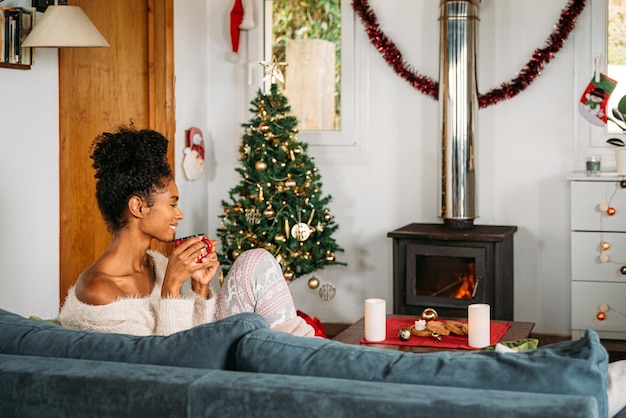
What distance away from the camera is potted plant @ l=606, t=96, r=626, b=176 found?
14.6 ft

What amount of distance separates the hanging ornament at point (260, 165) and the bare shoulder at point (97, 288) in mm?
2263

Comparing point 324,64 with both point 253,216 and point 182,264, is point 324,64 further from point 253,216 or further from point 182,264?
point 182,264

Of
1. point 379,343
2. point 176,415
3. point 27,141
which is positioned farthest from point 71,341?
point 27,141

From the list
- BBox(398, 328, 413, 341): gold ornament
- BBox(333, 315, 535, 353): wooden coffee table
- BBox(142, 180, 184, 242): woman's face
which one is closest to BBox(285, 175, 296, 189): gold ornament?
BBox(333, 315, 535, 353): wooden coffee table

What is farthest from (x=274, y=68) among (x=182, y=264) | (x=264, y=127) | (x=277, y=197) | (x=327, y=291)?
(x=182, y=264)

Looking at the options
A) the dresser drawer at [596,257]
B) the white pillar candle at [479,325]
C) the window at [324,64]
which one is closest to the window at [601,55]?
the dresser drawer at [596,257]

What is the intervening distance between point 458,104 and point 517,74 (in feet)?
1.71

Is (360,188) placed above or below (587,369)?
above

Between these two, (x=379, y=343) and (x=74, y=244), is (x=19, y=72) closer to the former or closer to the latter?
(x=74, y=244)

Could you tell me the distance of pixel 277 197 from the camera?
16.0 feet

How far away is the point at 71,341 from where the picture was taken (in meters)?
1.87

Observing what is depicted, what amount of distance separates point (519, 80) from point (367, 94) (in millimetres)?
906

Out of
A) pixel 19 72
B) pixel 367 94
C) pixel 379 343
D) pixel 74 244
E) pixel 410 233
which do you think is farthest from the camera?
pixel 367 94

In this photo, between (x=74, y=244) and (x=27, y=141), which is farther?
(x=74, y=244)
